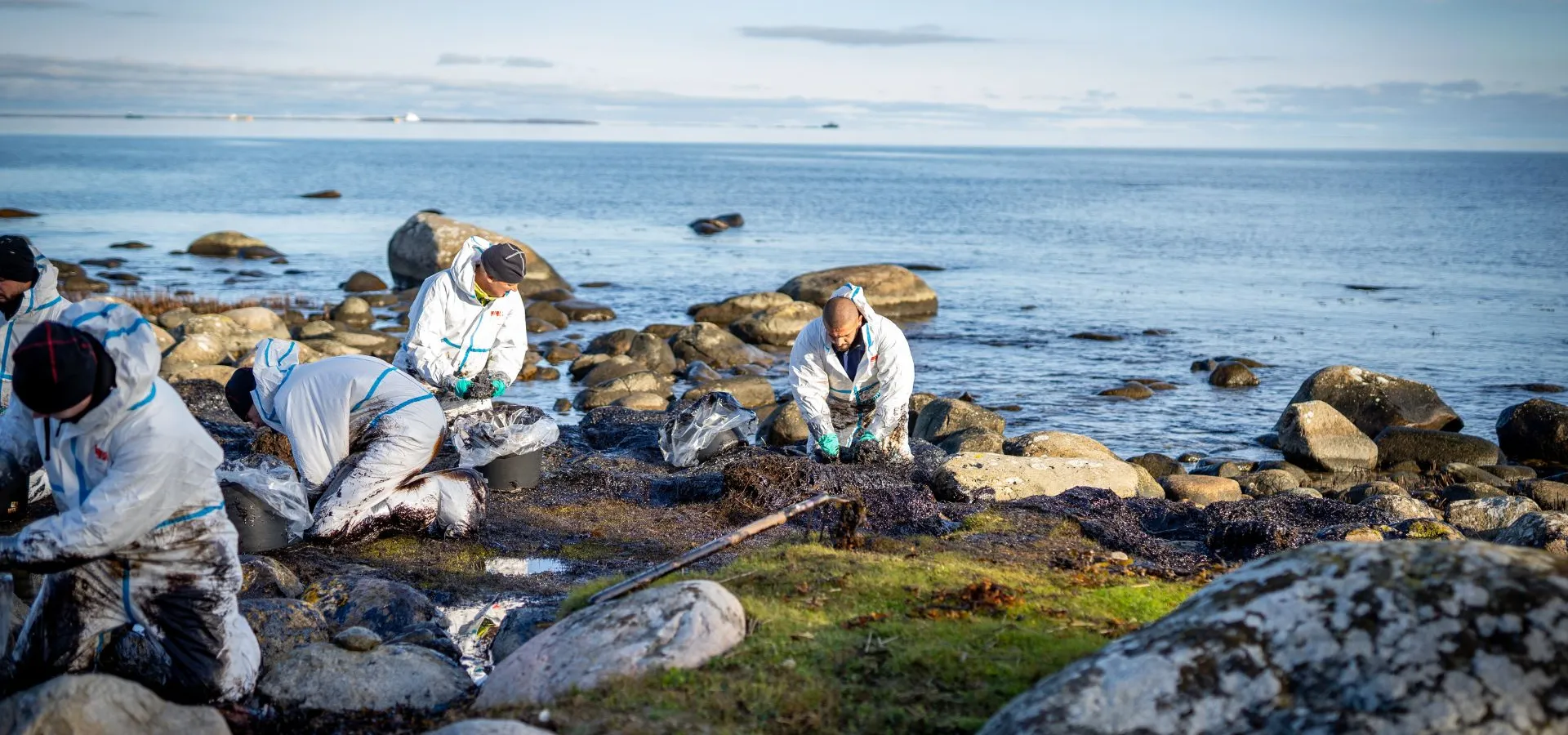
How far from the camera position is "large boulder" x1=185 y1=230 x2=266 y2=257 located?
37469mm

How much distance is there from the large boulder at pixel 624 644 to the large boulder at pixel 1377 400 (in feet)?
44.6

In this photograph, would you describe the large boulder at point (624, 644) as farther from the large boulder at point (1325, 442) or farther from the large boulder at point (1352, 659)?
the large boulder at point (1325, 442)

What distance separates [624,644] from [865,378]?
17.4 ft

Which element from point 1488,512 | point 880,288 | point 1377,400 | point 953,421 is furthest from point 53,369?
point 880,288

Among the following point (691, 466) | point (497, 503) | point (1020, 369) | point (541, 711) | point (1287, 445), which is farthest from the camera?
point (1020, 369)

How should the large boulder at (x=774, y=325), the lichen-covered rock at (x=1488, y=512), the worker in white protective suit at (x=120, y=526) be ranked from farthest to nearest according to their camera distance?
the large boulder at (x=774, y=325), the lichen-covered rock at (x=1488, y=512), the worker in white protective suit at (x=120, y=526)

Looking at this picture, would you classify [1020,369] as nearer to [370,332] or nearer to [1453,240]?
[370,332]

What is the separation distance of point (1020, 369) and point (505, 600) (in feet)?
51.9

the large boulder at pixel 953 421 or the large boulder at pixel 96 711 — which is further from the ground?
the large boulder at pixel 96 711

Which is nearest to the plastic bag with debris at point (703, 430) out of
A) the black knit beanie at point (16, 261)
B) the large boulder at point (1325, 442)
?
the black knit beanie at point (16, 261)

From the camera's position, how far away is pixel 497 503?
9.73 meters

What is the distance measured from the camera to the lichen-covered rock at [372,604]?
6945 millimetres

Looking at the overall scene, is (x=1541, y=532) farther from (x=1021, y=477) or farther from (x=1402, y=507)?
(x=1021, y=477)

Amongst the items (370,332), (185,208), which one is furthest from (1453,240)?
(185,208)
